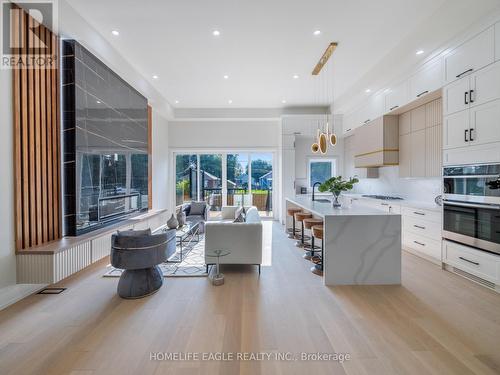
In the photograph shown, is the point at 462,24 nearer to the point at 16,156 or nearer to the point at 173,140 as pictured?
Result: the point at 16,156

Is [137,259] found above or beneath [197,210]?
beneath

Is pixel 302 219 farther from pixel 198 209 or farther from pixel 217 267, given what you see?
pixel 198 209

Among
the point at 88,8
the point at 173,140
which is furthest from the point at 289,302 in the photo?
the point at 173,140

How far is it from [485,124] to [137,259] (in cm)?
414

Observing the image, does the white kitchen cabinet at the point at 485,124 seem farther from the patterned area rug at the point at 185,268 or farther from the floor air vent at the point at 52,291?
the floor air vent at the point at 52,291

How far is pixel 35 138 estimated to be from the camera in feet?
9.00

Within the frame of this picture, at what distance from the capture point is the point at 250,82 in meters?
5.16

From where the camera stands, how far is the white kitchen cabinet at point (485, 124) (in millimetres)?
2525

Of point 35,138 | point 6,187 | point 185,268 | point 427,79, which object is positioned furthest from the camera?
point 427,79

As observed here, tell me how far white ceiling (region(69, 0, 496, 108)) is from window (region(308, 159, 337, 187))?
7.94 feet

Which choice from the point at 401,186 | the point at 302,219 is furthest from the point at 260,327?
the point at 401,186

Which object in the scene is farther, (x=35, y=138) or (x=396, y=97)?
(x=396, y=97)

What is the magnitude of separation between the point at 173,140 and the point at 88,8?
4.39 meters

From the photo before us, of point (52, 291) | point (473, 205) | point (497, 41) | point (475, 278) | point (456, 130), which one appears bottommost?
point (52, 291)
